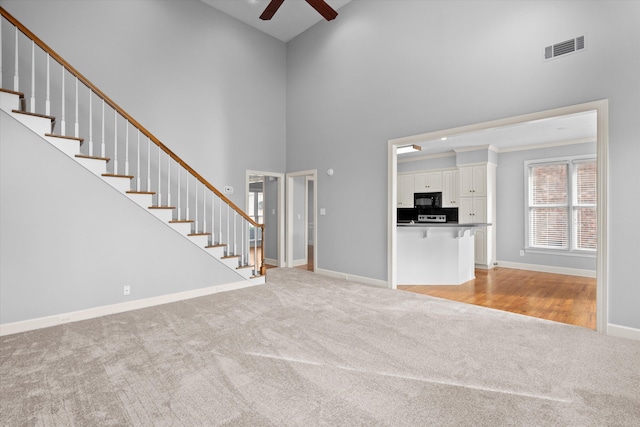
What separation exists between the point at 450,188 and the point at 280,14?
18.5 ft

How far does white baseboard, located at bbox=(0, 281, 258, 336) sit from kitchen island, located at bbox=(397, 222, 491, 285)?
2.96 m

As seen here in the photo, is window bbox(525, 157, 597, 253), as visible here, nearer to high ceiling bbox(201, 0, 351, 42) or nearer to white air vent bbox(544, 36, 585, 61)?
white air vent bbox(544, 36, 585, 61)

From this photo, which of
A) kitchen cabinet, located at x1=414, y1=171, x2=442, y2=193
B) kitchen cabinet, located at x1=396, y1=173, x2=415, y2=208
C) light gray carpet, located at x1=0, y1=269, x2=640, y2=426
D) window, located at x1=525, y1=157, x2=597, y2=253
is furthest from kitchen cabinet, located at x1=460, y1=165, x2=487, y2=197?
light gray carpet, located at x1=0, y1=269, x2=640, y2=426

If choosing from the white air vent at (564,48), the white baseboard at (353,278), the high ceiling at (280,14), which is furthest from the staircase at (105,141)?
the white air vent at (564,48)

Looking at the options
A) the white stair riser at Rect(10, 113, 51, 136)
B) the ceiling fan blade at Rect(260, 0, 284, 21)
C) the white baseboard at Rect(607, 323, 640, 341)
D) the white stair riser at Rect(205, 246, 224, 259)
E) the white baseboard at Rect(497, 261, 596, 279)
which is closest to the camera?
the white baseboard at Rect(607, 323, 640, 341)

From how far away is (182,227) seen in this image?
442 cm

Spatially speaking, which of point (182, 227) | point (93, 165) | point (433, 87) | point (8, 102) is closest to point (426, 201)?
point (433, 87)

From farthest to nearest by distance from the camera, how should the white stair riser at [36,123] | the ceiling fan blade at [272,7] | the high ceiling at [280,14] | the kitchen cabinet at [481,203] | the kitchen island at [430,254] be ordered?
the kitchen cabinet at [481,203], the high ceiling at [280,14], the kitchen island at [430,254], the ceiling fan blade at [272,7], the white stair riser at [36,123]

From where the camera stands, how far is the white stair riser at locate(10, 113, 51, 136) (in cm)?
320

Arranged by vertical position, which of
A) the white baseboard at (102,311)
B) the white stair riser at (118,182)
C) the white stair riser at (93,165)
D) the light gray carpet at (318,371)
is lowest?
the light gray carpet at (318,371)

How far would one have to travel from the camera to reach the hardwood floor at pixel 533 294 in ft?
12.8

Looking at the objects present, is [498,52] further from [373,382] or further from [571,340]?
[373,382]

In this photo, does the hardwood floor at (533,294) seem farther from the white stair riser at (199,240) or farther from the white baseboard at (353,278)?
the white stair riser at (199,240)

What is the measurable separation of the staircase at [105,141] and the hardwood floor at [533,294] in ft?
10.9
